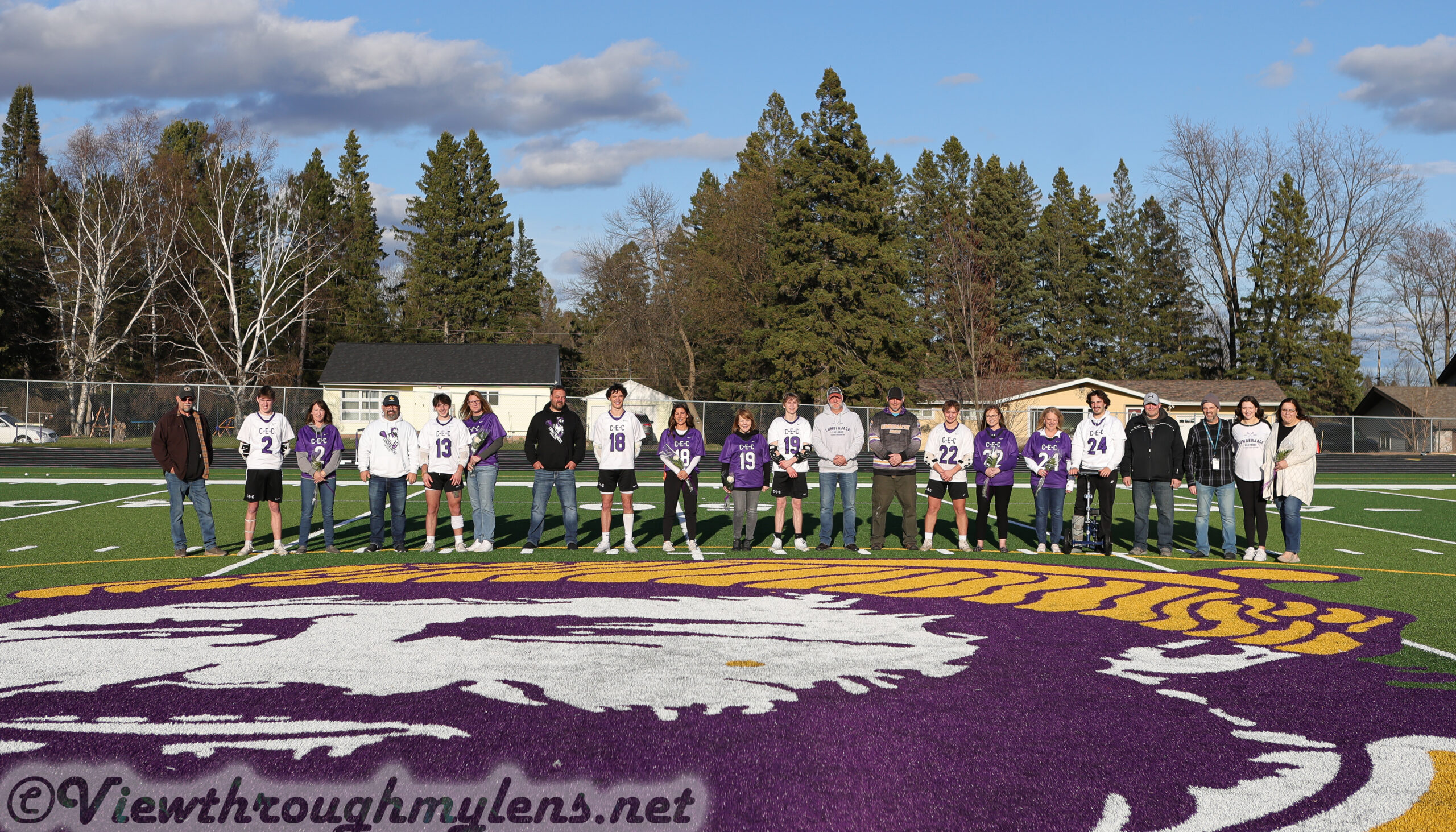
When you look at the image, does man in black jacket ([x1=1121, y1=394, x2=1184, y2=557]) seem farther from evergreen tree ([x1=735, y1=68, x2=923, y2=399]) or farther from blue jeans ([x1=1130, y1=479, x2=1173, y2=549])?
evergreen tree ([x1=735, y1=68, x2=923, y2=399])

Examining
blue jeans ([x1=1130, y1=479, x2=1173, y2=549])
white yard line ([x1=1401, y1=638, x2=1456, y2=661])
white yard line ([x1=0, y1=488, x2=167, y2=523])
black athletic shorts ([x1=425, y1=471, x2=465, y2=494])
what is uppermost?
black athletic shorts ([x1=425, y1=471, x2=465, y2=494])

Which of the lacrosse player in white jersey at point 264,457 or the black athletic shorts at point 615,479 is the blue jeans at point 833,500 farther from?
the lacrosse player in white jersey at point 264,457

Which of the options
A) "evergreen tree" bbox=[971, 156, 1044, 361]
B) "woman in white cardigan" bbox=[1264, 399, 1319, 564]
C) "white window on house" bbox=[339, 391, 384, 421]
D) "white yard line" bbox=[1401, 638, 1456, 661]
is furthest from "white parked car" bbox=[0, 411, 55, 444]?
"evergreen tree" bbox=[971, 156, 1044, 361]

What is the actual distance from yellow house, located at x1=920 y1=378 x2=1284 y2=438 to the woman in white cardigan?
2975cm

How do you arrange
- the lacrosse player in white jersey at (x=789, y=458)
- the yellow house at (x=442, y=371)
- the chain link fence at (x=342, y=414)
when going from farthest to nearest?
the yellow house at (x=442, y=371) → the chain link fence at (x=342, y=414) → the lacrosse player in white jersey at (x=789, y=458)

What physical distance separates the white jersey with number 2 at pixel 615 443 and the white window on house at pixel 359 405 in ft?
113

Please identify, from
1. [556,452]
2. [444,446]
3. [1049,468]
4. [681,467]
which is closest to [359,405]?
[444,446]

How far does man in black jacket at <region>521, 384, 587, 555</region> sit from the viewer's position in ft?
34.6

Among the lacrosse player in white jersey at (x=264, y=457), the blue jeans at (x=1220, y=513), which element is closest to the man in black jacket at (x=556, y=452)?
the lacrosse player in white jersey at (x=264, y=457)

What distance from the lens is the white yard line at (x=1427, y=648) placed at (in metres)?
6.12

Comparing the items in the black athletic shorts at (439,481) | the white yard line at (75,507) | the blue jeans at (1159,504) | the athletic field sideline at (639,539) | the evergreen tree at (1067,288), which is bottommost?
the athletic field sideline at (639,539)

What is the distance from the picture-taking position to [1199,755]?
429cm

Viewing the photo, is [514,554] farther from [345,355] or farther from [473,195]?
[473,195]

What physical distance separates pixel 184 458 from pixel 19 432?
2927cm
